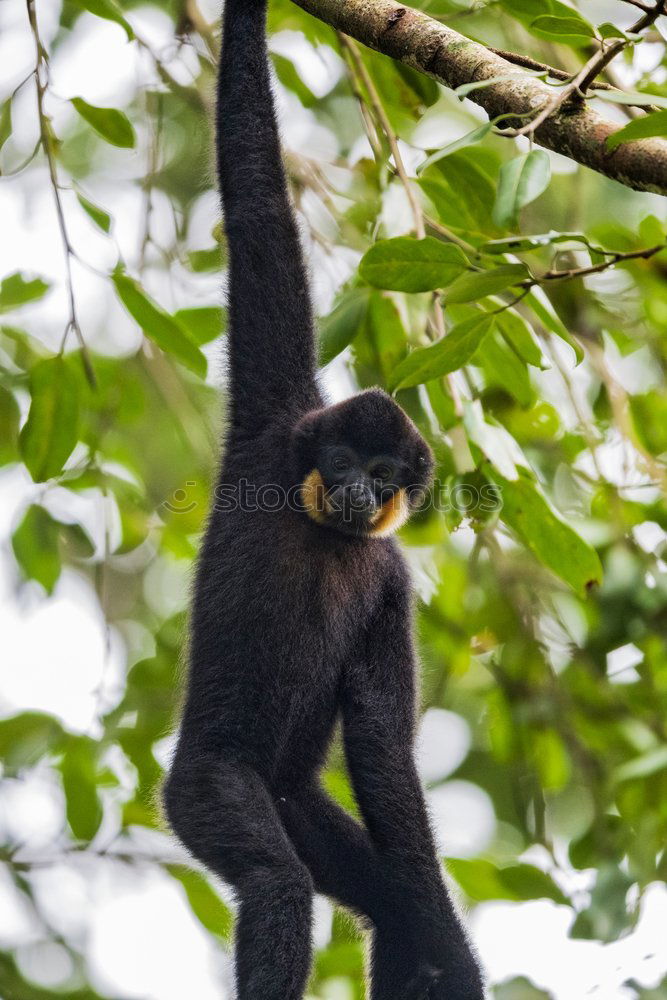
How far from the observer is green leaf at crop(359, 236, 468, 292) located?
333 centimetres

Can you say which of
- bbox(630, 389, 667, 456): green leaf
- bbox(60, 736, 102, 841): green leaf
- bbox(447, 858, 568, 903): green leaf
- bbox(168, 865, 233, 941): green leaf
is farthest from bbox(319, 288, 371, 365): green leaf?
bbox(168, 865, 233, 941): green leaf

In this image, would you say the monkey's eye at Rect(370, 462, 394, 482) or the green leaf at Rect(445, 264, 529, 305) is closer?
the green leaf at Rect(445, 264, 529, 305)

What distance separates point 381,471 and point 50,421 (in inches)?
53.1

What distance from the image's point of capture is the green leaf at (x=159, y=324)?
14.1 ft

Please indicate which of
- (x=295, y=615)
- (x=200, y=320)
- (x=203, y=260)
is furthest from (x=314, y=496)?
(x=203, y=260)

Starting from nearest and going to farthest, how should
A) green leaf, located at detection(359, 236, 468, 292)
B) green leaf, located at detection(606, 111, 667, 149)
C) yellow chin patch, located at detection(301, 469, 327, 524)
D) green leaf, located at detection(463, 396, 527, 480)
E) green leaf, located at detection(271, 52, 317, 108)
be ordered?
1. green leaf, located at detection(606, 111, 667, 149)
2. green leaf, located at detection(359, 236, 468, 292)
3. green leaf, located at detection(463, 396, 527, 480)
4. yellow chin patch, located at detection(301, 469, 327, 524)
5. green leaf, located at detection(271, 52, 317, 108)

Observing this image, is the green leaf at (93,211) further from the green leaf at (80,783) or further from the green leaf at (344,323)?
the green leaf at (80,783)

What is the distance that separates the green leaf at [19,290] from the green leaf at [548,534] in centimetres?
253

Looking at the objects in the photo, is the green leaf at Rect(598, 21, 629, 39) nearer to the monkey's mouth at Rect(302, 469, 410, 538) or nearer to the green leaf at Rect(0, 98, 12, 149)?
the monkey's mouth at Rect(302, 469, 410, 538)

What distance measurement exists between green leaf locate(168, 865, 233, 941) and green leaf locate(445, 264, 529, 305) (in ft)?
10.0

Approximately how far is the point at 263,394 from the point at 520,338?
1.01 metres

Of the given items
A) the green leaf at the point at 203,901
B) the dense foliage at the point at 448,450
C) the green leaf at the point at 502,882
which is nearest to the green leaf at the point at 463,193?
the dense foliage at the point at 448,450

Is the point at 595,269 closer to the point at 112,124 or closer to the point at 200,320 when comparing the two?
the point at 112,124

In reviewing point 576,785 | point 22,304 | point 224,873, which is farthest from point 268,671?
point 576,785
